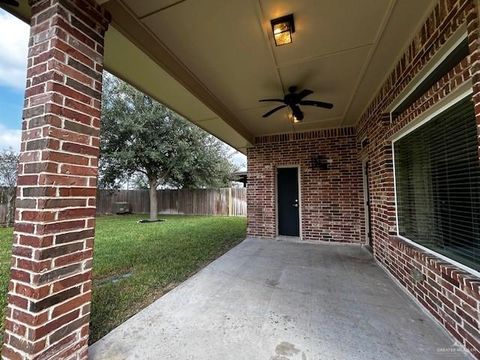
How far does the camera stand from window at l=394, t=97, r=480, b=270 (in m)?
1.79

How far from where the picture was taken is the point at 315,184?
5594 mm

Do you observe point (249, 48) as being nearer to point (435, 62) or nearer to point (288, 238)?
point (435, 62)

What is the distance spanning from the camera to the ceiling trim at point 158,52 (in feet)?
6.65

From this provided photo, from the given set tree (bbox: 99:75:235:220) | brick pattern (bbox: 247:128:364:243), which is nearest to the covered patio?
brick pattern (bbox: 247:128:364:243)

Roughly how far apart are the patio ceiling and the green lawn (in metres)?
2.59

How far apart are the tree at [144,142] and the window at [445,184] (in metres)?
8.68

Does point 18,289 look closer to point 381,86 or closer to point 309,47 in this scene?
point 309,47

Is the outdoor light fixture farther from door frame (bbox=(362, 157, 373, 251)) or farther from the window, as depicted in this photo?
door frame (bbox=(362, 157, 373, 251))

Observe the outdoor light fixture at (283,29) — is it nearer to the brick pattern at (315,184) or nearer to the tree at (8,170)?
the brick pattern at (315,184)

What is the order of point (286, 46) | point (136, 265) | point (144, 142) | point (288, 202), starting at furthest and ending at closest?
1. point (144, 142)
2. point (288, 202)
3. point (136, 265)
4. point (286, 46)

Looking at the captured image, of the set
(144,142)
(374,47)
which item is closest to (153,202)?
(144,142)

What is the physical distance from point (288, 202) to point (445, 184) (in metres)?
3.99

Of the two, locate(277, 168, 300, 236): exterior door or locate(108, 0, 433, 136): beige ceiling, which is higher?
locate(108, 0, 433, 136): beige ceiling

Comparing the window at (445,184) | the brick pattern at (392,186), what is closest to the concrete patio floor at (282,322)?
the brick pattern at (392,186)
